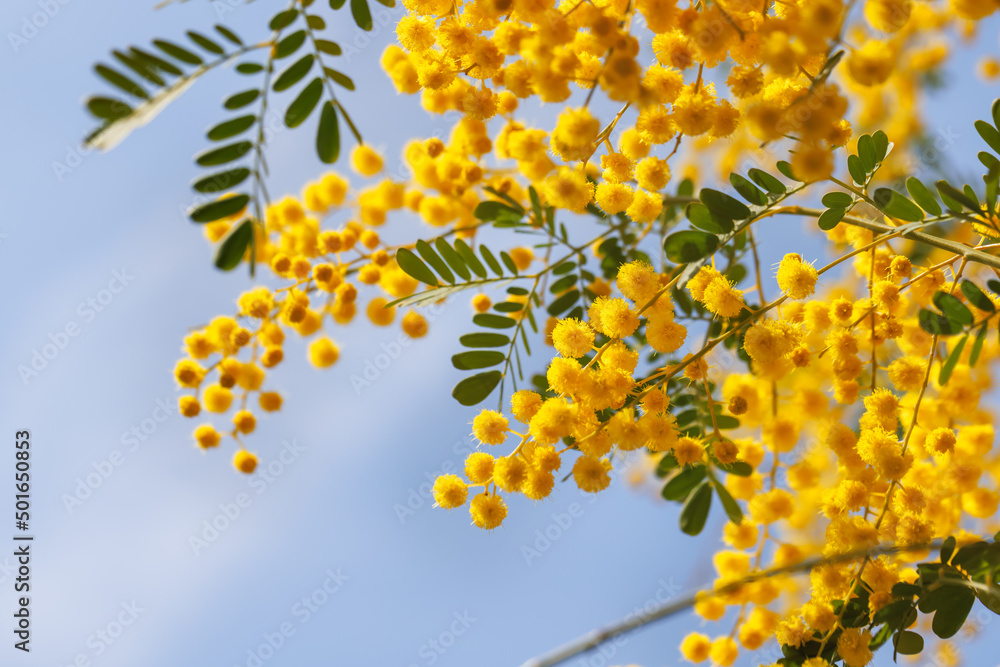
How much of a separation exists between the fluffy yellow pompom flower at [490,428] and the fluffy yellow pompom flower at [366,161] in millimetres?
1131

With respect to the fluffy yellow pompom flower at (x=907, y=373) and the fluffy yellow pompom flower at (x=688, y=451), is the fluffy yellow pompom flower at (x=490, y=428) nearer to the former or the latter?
the fluffy yellow pompom flower at (x=688, y=451)

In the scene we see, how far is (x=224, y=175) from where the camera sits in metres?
1.24

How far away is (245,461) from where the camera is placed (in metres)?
2.14

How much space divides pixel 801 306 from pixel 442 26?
1.07 m

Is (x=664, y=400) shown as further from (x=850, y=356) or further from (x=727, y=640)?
(x=727, y=640)

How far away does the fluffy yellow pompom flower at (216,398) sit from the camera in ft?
6.70

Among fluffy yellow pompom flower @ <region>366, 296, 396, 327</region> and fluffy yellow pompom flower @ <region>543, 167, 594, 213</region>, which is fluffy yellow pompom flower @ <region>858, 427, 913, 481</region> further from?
fluffy yellow pompom flower @ <region>366, 296, 396, 327</region>

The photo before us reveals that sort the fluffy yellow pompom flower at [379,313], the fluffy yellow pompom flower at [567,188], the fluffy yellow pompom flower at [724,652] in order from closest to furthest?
the fluffy yellow pompom flower at [567,188]
the fluffy yellow pompom flower at [724,652]
the fluffy yellow pompom flower at [379,313]

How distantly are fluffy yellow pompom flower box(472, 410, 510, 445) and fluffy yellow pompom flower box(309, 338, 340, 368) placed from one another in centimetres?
96

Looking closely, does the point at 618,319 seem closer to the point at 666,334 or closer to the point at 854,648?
the point at 666,334

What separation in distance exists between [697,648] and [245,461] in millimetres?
1560

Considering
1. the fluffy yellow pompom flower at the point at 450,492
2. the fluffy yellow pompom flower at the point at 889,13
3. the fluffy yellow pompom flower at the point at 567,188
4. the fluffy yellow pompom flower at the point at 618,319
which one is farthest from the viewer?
the fluffy yellow pompom flower at the point at 450,492

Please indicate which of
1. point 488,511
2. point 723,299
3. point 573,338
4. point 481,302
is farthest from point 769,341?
point 481,302

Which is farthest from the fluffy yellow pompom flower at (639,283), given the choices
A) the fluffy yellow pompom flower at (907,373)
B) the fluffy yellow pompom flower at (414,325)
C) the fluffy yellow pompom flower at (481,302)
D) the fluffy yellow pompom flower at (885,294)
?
the fluffy yellow pompom flower at (414,325)
